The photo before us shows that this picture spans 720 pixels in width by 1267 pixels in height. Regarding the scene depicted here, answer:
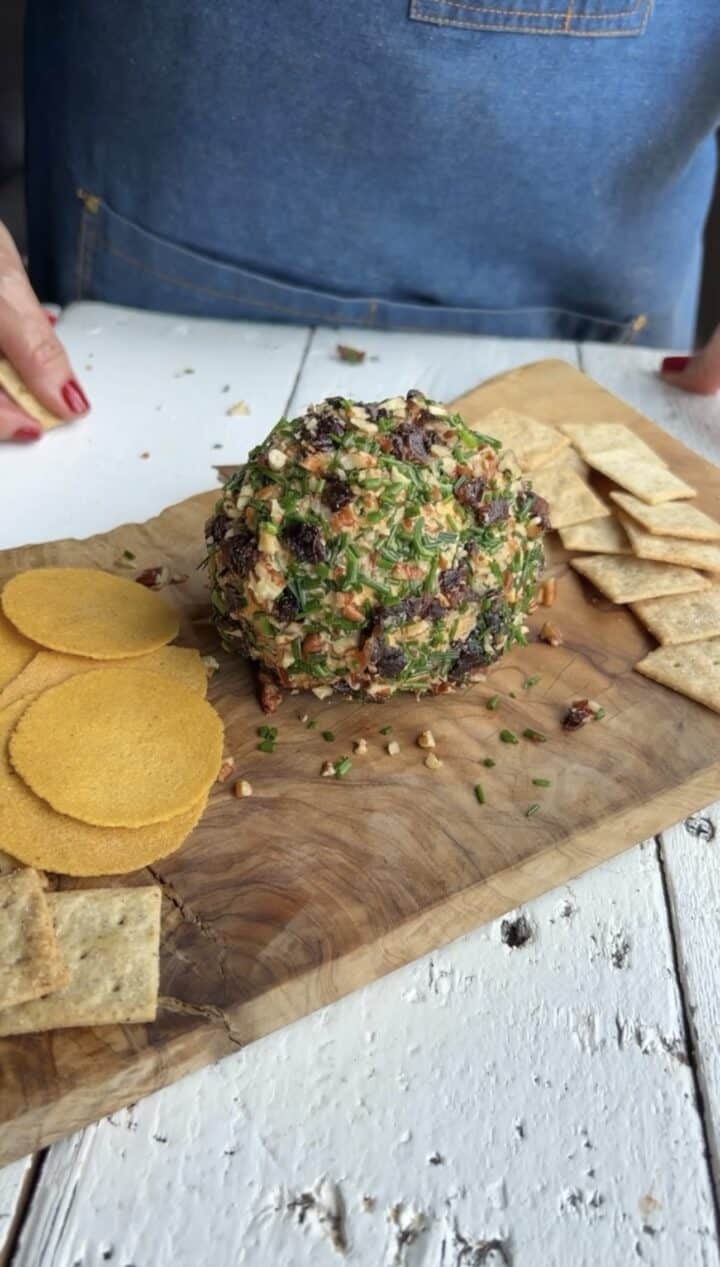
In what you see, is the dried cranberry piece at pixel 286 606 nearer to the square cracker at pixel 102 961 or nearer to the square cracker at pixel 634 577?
the square cracker at pixel 102 961

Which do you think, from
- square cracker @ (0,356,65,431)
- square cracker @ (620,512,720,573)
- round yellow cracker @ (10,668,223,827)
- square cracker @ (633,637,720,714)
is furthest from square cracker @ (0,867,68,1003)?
square cracker @ (0,356,65,431)

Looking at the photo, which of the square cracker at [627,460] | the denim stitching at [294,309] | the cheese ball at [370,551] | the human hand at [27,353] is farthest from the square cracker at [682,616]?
the human hand at [27,353]

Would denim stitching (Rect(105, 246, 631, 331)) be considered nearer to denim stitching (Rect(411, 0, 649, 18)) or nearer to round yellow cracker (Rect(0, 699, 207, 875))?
denim stitching (Rect(411, 0, 649, 18))

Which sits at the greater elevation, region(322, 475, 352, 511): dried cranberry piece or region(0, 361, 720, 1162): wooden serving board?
region(322, 475, 352, 511): dried cranberry piece

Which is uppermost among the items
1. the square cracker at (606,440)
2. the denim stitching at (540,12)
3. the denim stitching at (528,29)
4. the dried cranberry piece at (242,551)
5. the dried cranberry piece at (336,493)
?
the denim stitching at (540,12)

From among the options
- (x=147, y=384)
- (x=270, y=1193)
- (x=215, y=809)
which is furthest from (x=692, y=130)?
(x=270, y=1193)

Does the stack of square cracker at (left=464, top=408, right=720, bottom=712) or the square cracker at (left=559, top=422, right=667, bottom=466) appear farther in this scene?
the square cracker at (left=559, top=422, right=667, bottom=466)

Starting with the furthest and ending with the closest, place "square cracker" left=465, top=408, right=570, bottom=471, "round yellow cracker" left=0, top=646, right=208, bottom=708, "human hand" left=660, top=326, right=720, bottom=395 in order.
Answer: "human hand" left=660, top=326, right=720, bottom=395, "square cracker" left=465, top=408, right=570, bottom=471, "round yellow cracker" left=0, top=646, right=208, bottom=708
